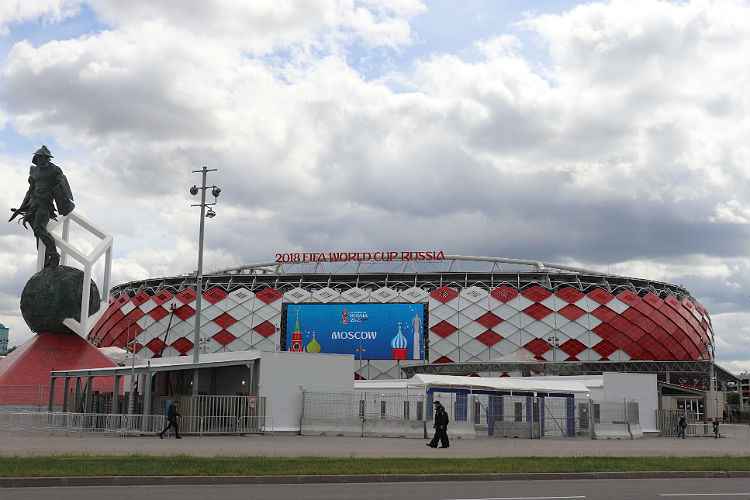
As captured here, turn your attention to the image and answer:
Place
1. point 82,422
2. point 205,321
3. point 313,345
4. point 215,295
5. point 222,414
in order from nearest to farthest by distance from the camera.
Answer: point 82,422, point 222,414, point 313,345, point 205,321, point 215,295

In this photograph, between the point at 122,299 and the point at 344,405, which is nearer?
the point at 344,405

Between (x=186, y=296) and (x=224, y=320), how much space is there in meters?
6.39

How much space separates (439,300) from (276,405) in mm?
51956

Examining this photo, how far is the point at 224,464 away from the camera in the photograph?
639 inches

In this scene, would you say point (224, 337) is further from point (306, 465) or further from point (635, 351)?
point (306, 465)

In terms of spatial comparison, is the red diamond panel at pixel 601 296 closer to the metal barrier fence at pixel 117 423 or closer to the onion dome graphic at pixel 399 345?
the onion dome graphic at pixel 399 345

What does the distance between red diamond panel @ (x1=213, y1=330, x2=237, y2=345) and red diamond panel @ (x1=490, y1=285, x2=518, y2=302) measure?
27765 mm

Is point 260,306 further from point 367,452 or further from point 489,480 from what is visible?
point 489,480

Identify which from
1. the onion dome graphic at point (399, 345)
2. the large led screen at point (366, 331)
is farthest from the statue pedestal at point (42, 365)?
the onion dome graphic at point (399, 345)

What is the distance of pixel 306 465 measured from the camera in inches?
658

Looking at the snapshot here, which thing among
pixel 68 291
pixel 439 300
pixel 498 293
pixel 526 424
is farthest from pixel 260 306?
pixel 526 424

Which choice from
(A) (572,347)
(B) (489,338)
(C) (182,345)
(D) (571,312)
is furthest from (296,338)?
(D) (571,312)

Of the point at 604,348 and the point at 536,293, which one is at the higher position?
the point at 536,293

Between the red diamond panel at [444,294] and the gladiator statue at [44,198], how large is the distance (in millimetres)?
45849
